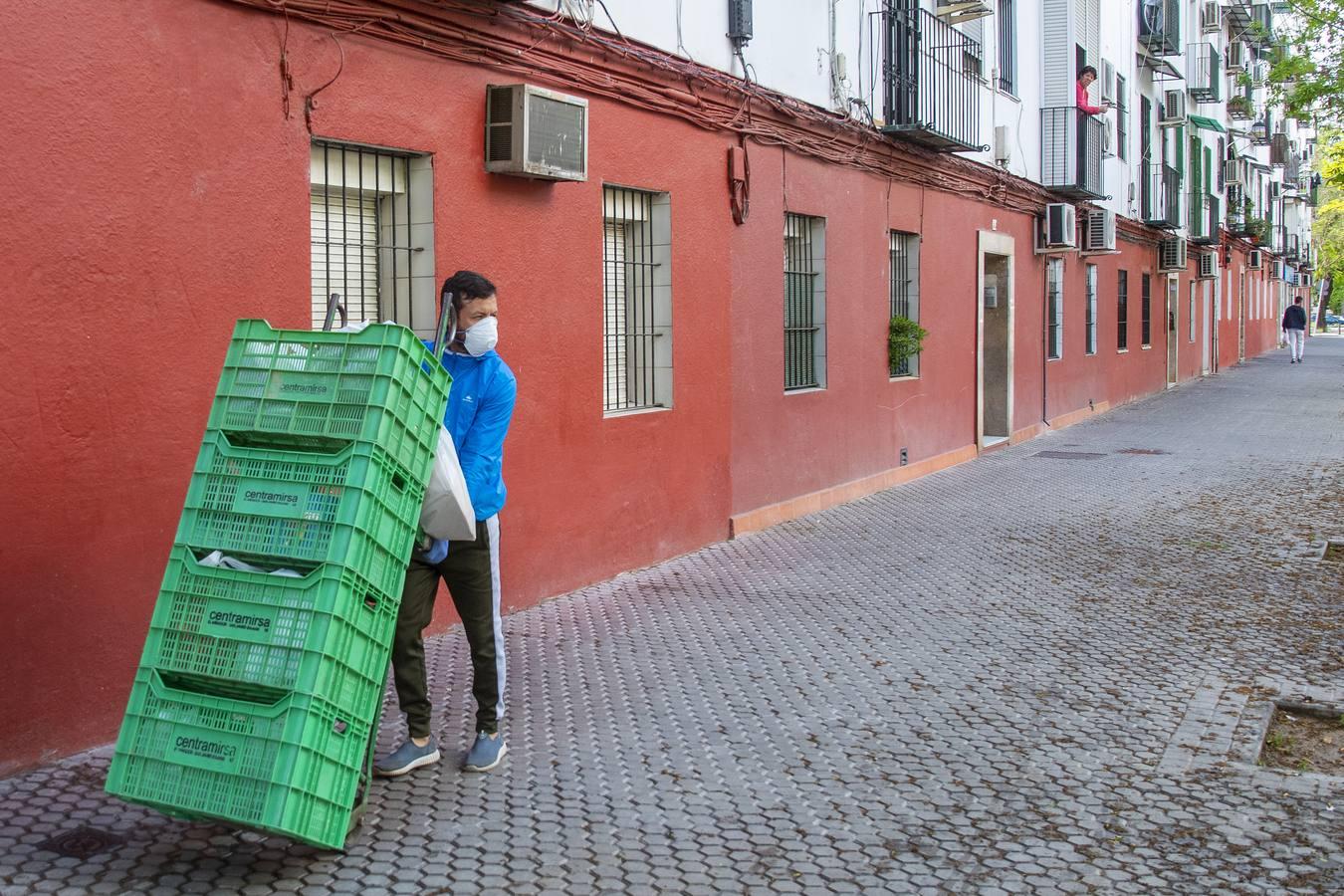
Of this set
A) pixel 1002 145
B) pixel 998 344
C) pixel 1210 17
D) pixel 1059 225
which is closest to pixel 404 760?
pixel 1002 145

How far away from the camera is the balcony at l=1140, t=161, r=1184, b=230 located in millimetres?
25188

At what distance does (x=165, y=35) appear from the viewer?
5227mm

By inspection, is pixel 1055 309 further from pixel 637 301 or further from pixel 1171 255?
pixel 637 301

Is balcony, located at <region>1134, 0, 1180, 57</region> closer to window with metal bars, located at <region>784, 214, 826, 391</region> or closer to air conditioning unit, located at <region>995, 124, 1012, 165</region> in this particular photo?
air conditioning unit, located at <region>995, 124, 1012, 165</region>

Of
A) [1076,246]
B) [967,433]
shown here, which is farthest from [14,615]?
[1076,246]

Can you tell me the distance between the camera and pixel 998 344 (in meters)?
17.0

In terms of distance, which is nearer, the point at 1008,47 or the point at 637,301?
the point at 637,301

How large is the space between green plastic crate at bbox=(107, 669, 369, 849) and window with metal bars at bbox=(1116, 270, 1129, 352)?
71.4 feet

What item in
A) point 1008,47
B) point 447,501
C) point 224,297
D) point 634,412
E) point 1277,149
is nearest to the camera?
point 447,501

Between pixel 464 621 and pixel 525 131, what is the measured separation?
3211 mm

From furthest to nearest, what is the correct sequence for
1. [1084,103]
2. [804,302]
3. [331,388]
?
[1084,103]
[804,302]
[331,388]

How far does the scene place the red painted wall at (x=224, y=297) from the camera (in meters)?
4.74

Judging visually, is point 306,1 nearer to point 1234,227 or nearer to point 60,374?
point 60,374

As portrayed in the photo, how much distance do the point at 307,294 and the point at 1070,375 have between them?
16.2 m
